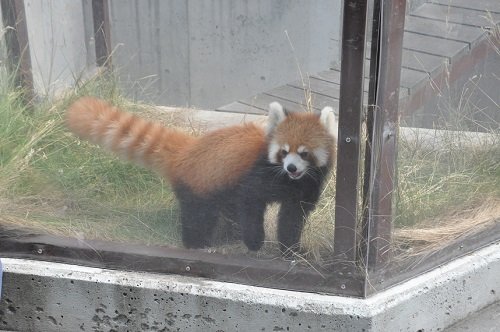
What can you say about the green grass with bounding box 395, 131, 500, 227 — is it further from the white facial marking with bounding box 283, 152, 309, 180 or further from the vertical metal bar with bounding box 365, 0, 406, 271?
the white facial marking with bounding box 283, 152, 309, 180

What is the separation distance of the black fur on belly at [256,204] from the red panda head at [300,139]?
0.04m

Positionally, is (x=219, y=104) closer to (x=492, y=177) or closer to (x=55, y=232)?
(x=55, y=232)

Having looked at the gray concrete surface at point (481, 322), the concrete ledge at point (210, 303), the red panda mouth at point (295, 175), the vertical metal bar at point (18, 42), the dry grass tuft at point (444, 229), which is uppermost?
the vertical metal bar at point (18, 42)

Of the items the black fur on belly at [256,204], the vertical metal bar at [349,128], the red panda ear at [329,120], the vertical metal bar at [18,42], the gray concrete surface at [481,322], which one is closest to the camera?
the vertical metal bar at [349,128]

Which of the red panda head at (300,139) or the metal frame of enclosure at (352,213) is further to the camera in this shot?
the red panda head at (300,139)

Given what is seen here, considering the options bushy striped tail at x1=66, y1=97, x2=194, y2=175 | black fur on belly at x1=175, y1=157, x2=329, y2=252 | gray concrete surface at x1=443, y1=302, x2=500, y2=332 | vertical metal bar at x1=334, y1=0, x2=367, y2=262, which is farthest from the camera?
gray concrete surface at x1=443, y1=302, x2=500, y2=332

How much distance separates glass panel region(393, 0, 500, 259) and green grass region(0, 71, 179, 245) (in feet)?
3.20

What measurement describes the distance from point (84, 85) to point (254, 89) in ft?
2.37

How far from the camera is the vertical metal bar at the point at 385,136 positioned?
96.7 inches

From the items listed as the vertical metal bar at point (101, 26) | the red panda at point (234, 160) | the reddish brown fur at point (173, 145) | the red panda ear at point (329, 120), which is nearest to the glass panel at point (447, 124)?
the red panda ear at point (329, 120)

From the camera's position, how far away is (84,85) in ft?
9.10

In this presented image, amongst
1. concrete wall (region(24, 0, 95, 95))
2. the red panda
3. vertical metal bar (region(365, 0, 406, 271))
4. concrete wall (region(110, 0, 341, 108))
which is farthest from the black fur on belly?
concrete wall (region(24, 0, 95, 95))

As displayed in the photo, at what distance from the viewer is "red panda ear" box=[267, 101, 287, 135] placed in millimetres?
2557

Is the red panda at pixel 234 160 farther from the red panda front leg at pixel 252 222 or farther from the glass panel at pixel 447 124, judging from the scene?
the glass panel at pixel 447 124
